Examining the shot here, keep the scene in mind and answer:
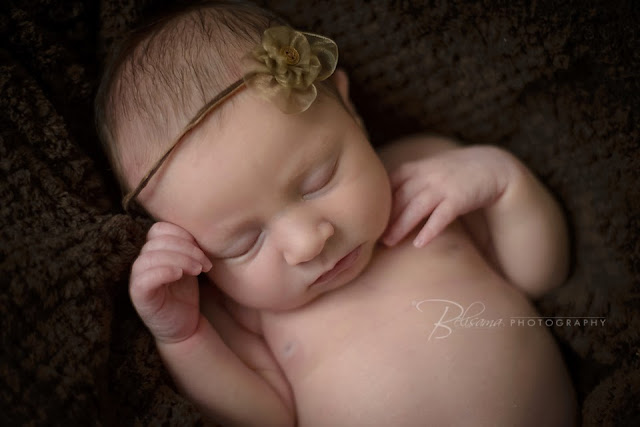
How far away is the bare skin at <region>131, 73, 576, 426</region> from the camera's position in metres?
1.08

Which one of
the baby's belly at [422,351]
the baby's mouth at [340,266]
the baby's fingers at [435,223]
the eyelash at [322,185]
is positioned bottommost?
the baby's belly at [422,351]

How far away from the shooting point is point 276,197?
3.52 feet

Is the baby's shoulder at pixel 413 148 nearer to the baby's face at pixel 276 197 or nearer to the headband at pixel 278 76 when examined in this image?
the baby's face at pixel 276 197

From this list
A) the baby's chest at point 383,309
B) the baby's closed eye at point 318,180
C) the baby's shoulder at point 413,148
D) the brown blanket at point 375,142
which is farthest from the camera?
the baby's shoulder at point 413,148

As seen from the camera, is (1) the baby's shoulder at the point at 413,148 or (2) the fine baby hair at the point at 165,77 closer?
(2) the fine baby hair at the point at 165,77

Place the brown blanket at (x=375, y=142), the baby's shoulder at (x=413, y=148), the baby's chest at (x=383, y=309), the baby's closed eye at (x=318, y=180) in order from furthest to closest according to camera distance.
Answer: the baby's shoulder at (x=413, y=148) < the baby's chest at (x=383, y=309) < the baby's closed eye at (x=318, y=180) < the brown blanket at (x=375, y=142)

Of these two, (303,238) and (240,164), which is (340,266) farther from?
(240,164)

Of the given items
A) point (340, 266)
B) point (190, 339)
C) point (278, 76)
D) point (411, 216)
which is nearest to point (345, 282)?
point (340, 266)

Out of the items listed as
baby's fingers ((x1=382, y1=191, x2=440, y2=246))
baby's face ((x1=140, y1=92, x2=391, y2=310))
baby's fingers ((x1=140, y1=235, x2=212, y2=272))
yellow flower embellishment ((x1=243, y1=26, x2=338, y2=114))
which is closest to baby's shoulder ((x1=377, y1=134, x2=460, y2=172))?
baby's fingers ((x1=382, y1=191, x2=440, y2=246))

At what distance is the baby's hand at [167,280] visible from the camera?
3.50 ft

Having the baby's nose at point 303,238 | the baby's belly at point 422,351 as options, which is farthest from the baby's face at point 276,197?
the baby's belly at point 422,351

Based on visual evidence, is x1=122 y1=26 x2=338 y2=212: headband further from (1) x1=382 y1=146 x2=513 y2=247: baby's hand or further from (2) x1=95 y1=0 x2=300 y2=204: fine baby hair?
(1) x1=382 y1=146 x2=513 y2=247: baby's hand

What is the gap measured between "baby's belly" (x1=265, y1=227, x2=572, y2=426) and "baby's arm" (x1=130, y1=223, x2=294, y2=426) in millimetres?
107

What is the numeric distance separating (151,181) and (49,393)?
41 cm
